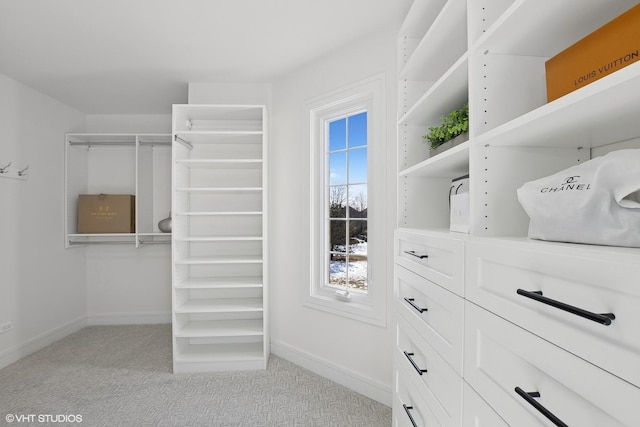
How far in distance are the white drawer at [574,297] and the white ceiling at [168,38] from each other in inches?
74.2

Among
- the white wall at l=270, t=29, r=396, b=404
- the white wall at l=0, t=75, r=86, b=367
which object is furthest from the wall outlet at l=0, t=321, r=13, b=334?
the white wall at l=270, t=29, r=396, b=404

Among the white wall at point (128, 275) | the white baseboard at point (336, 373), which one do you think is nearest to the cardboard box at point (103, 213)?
the white wall at point (128, 275)

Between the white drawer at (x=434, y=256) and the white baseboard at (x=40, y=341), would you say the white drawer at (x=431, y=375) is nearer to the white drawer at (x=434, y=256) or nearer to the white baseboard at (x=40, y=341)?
the white drawer at (x=434, y=256)

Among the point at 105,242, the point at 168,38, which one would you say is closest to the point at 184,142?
the point at 168,38

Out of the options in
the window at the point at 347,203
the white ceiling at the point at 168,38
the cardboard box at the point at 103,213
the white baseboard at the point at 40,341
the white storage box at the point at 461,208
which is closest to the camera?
the white storage box at the point at 461,208

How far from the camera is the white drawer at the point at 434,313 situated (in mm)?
1120

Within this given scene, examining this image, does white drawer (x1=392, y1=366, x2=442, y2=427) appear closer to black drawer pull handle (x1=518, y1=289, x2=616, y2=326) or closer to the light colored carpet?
the light colored carpet

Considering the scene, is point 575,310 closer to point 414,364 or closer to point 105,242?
point 414,364

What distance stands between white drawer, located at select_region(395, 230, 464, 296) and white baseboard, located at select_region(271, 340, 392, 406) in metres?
1.18

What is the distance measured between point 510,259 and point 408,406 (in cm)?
107

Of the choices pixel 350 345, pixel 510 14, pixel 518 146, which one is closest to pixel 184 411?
pixel 350 345

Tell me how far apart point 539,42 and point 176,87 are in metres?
3.25

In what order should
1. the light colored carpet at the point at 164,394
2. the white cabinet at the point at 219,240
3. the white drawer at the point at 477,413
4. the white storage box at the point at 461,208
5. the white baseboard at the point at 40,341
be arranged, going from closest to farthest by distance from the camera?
the white drawer at the point at 477,413 → the white storage box at the point at 461,208 → the light colored carpet at the point at 164,394 → the white cabinet at the point at 219,240 → the white baseboard at the point at 40,341

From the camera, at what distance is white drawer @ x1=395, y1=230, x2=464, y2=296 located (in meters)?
1.15
